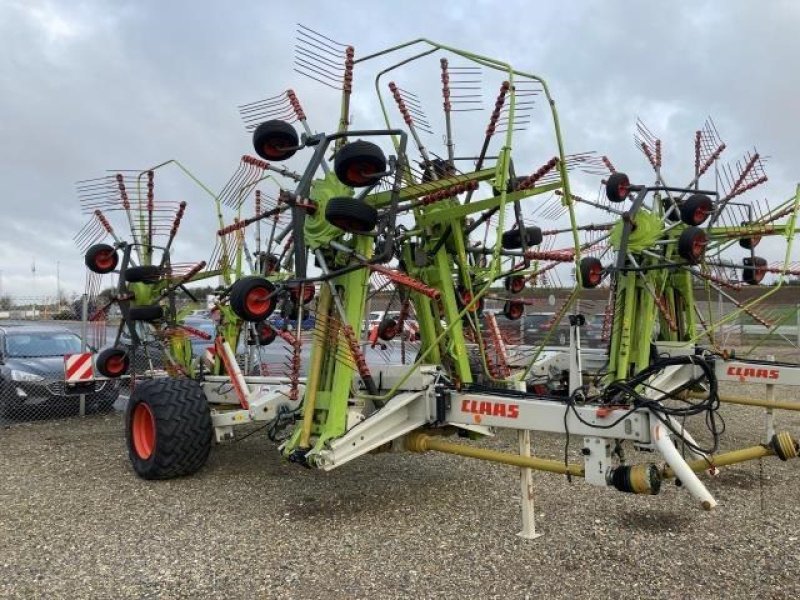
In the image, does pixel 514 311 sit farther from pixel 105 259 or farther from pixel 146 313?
pixel 105 259

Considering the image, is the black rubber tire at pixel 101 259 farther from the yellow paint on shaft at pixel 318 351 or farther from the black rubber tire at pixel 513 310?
the black rubber tire at pixel 513 310

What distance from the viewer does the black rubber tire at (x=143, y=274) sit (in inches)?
320

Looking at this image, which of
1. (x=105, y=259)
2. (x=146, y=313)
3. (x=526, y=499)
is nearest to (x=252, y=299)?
(x=526, y=499)

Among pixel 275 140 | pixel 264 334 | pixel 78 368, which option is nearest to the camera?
pixel 275 140

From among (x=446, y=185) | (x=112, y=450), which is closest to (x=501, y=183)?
(x=446, y=185)

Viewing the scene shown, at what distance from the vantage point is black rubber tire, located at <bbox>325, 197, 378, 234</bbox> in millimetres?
4785

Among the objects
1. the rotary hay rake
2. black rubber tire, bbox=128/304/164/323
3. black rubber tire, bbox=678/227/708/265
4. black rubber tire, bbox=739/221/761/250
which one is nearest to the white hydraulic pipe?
the rotary hay rake

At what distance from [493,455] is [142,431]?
12.6 feet

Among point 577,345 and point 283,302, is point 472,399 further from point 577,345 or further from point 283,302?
point 283,302

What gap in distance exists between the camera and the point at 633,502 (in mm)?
5883

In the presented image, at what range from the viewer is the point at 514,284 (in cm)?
754

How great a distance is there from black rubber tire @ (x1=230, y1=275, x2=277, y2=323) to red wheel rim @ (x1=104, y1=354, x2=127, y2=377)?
13.5 feet

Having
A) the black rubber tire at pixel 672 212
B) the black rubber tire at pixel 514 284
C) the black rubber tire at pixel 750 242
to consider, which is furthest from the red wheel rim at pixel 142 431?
the black rubber tire at pixel 750 242

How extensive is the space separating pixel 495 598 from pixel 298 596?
114 cm
